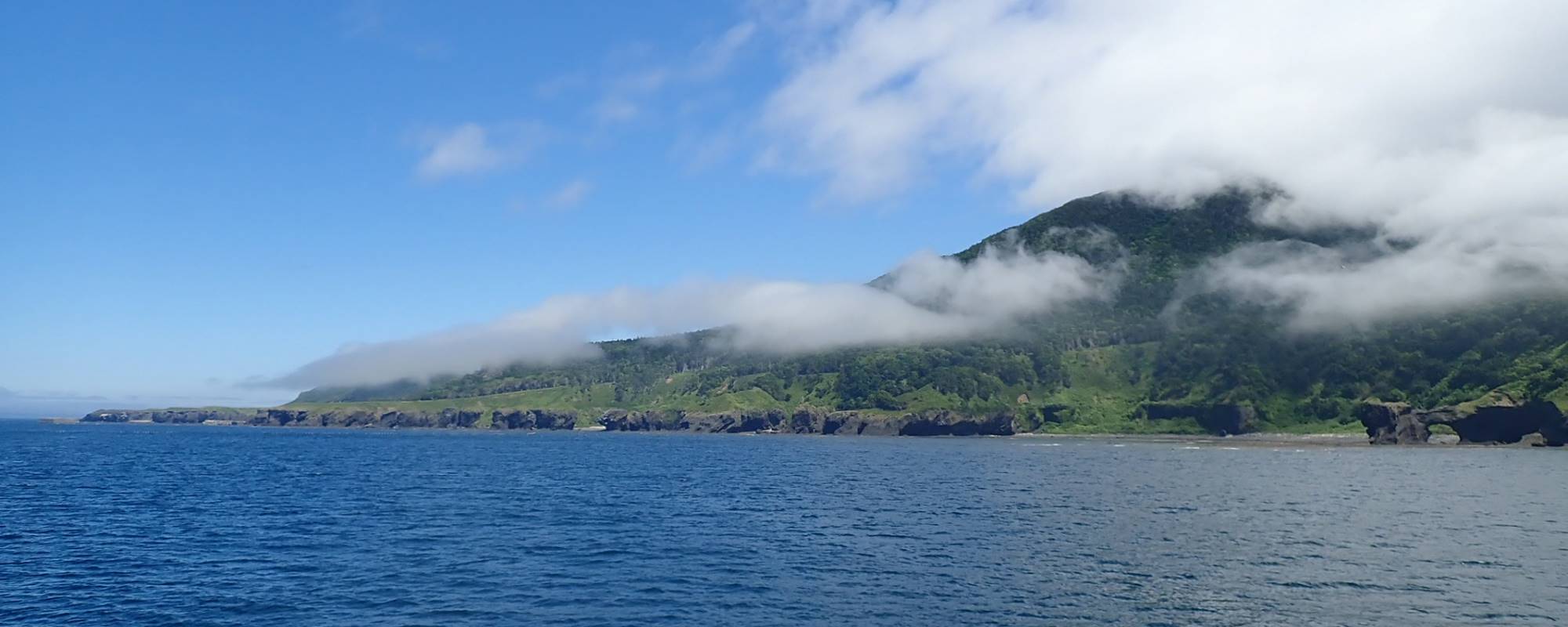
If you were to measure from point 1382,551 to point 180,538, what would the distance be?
4081 inches

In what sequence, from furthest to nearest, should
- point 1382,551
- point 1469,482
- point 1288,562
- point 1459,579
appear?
point 1469,482, point 1382,551, point 1288,562, point 1459,579

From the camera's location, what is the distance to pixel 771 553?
241ft

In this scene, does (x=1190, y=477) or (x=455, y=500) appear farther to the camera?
(x=1190, y=477)

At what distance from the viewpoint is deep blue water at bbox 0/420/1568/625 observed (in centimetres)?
5347

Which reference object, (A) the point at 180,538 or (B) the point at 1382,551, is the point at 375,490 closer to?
(A) the point at 180,538

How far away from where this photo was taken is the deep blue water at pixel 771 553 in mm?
53469

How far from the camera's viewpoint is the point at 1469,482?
138 m

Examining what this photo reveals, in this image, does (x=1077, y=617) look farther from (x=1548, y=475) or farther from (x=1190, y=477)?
(x=1548, y=475)

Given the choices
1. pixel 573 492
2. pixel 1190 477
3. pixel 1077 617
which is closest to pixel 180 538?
pixel 573 492

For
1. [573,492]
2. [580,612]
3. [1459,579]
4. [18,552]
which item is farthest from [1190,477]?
[18,552]

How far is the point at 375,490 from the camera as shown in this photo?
119m

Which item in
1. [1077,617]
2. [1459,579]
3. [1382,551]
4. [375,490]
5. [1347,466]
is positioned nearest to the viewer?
[1077,617]

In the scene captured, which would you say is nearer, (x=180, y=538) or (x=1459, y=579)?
(x=1459, y=579)

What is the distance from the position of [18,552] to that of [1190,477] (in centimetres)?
15556
